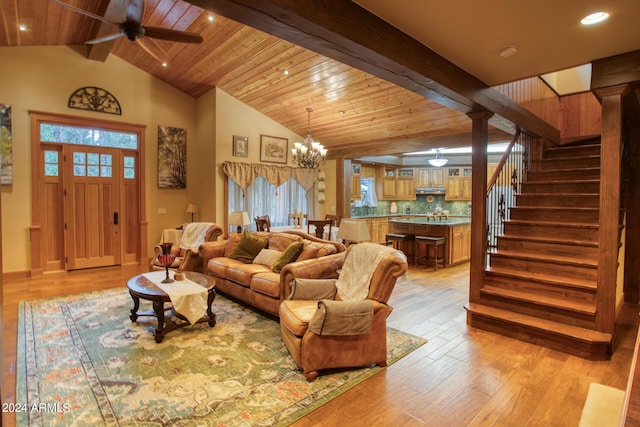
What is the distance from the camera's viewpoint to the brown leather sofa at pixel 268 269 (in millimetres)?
3766

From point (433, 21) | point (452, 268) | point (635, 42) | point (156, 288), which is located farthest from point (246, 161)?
point (635, 42)

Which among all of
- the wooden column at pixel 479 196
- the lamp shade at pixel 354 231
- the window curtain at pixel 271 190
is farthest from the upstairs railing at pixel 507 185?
the window curtain at pixel 271 190

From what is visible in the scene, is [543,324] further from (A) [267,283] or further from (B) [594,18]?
(A) [267,283]

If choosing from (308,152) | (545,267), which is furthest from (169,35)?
(545,267)

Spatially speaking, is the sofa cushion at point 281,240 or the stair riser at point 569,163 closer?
the sofa cushion at point 281,240

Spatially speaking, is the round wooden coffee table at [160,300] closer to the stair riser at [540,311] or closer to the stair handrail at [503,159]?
the stair riser at [540,311]

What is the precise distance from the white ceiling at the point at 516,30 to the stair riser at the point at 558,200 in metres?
2.06

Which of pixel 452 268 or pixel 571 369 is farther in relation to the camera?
pixel 452 268

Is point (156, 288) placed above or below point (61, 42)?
below

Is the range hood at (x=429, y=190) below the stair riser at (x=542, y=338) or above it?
above

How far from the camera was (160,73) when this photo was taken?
676 centimetres

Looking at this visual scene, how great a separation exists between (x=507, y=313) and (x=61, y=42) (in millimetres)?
7671

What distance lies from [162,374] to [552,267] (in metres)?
4.18

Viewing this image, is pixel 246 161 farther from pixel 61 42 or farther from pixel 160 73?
pixel 61 42
